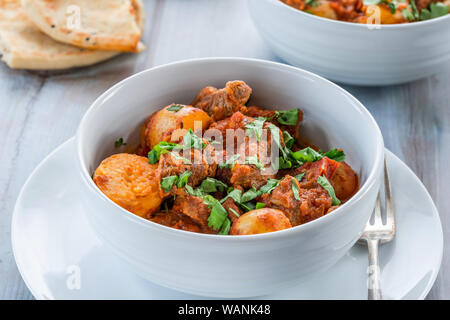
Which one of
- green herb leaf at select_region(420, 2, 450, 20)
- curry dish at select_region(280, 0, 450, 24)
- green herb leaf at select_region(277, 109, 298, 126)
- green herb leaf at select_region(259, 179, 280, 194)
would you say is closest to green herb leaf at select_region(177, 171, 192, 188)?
green herb leaf at select_region(259, 179, 280, 194)

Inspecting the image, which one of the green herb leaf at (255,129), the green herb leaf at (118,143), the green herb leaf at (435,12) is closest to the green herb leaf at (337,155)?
the green herb leaf at (255,129)

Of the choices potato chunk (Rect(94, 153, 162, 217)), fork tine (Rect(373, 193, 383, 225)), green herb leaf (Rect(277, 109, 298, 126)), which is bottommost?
potato chunk (Rect(94, 153, 162, 217))

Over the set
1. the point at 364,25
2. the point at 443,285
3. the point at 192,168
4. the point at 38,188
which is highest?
the point at 364,25

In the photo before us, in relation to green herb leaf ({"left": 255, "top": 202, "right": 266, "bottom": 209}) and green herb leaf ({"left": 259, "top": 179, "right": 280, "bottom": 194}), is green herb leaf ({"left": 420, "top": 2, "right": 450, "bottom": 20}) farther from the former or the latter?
green herb leaf ({"left": 255, "top": 202, "right": 266, "bottom": 209})

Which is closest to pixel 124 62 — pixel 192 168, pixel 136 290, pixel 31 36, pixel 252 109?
pixel 31 36

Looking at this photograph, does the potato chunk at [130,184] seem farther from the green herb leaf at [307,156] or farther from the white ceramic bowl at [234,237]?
the green herb leaf at [307,156]
